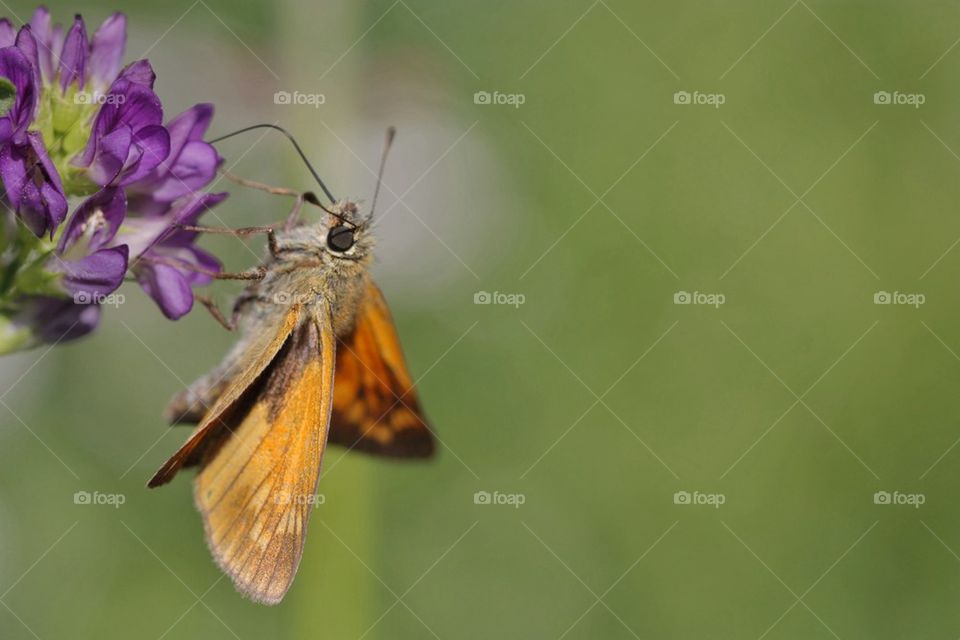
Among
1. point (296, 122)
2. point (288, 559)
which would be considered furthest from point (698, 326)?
point (288, 559)

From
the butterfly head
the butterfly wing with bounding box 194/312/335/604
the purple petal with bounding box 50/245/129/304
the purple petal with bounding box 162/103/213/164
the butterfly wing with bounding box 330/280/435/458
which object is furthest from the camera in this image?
the butterfly wing with bounding box 330/280/435/458

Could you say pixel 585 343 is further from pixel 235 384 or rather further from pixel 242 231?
pixel 235 384

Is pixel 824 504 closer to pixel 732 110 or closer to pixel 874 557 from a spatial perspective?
pixel 874 557

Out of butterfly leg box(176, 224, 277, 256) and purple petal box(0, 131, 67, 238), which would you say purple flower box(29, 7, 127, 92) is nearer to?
purple petal box(0, 131, 67, 238)

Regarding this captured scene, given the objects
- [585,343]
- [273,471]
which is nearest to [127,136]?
[273,471]

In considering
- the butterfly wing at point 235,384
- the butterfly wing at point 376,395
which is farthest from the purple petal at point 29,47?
the butterfly wing at point 376,395

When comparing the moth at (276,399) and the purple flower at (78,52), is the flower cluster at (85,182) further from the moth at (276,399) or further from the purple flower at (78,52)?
the moth at (276,399)

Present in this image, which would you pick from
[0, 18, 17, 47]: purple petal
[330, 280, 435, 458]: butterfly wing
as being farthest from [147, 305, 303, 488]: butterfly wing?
[0, 18, 17, 47]: purple petal

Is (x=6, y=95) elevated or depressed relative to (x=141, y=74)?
depressed
